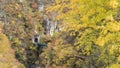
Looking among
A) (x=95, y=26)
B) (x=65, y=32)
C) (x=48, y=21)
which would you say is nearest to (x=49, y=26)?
(x=48, y=21)

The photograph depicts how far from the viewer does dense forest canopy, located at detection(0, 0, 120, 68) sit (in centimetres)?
1052

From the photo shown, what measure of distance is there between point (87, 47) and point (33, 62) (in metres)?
15.0

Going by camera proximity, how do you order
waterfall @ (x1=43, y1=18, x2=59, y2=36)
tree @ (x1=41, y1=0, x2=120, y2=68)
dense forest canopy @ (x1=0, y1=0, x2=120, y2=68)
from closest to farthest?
tree @ (x1=41, y1=0, x2=120, y2=68) < dense forest canopy @ (x1=0, y1=0, x2=120, y2=68) < waterfall @ (x1=43, y1=18, x2=59, y2=36)

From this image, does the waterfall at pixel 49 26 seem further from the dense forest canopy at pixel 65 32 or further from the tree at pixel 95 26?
the tree at pixel 95 26

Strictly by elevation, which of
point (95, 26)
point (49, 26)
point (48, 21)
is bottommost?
point (49, 26)

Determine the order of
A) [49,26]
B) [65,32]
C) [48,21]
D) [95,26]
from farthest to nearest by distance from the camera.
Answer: [48,21], [49,26], [65,32], [95,26]

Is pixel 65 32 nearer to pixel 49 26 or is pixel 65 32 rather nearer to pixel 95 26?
pixel 95 26

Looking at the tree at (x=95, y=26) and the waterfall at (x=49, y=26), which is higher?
the tree at (x=95, y=26)

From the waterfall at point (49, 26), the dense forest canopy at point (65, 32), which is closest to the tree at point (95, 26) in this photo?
the dense forest canopy at point (65, 32)

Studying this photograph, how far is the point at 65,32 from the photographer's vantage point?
65.6 feet

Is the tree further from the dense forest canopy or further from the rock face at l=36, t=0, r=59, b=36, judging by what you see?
the rock face at l=36, t=0, r=59, b=36

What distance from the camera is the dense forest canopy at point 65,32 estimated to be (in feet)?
34.5

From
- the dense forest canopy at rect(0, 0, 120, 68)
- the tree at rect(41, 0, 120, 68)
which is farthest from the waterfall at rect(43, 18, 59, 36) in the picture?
the tree at rect(41, 0, 120, 68)

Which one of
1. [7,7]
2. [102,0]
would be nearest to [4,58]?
[102,0]
